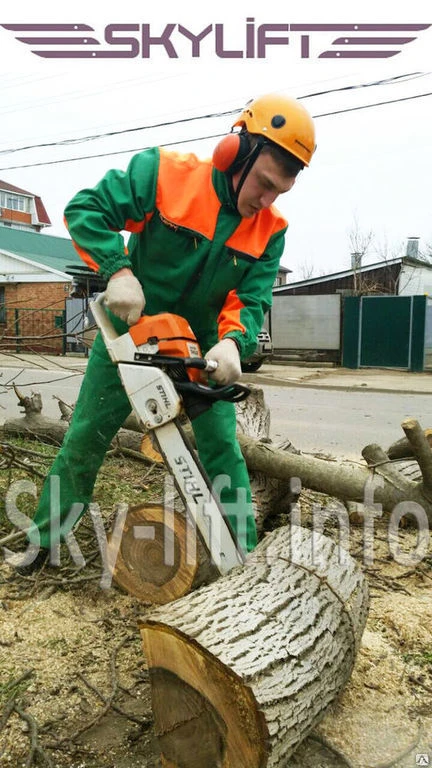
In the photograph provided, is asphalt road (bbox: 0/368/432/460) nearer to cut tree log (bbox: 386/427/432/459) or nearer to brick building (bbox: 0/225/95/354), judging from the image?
cut tree log (bbox: 386/427/432/459)

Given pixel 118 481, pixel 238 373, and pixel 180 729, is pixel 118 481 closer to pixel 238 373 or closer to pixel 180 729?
pixel 238 373

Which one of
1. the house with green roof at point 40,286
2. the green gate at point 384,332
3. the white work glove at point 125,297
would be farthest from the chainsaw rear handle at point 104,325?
the house with green roof at point 40,286

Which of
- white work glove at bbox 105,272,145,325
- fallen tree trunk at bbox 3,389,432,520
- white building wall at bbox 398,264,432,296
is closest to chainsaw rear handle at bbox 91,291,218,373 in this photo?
white work glove at bbox 105,272,145,325

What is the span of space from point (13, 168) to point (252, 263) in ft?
62.8

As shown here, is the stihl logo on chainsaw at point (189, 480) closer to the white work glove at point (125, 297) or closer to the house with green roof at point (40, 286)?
the white work glove at point (125, 297)

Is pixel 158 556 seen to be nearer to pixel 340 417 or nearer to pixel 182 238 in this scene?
pixel 182 238

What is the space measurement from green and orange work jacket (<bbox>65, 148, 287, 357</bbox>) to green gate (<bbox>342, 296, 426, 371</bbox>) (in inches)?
569

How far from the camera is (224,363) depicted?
244cm

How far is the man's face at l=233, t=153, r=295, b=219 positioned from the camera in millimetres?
2521

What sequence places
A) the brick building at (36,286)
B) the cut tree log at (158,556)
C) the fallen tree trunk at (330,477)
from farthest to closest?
the brick building at (36,286) < the fallen tree trunk at (330,477) < the cut tree log at (158,556)

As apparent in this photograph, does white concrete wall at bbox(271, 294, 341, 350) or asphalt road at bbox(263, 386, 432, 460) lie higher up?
white concrete wall at bbox(271, 294, 341, 350)

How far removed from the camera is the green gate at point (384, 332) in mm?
16594

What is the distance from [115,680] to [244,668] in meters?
0.78

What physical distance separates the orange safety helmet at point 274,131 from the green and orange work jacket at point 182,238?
0.13m
